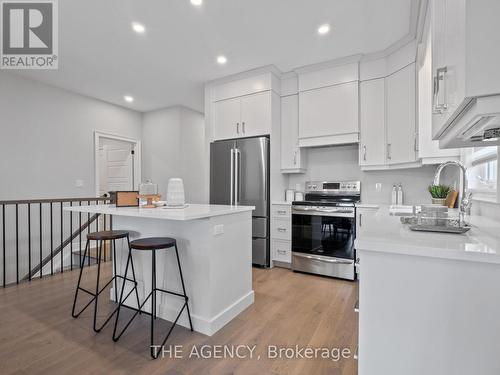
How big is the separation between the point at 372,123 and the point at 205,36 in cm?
222

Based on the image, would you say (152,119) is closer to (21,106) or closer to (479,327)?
(21,106)

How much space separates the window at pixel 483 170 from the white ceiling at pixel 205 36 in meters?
1.48

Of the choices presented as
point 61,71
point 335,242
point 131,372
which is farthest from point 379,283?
point 61,71

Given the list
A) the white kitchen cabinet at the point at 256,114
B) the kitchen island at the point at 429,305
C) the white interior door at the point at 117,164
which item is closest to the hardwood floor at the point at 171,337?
the kitchen island at the point at 429,305

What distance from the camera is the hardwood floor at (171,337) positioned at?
61.9 inches

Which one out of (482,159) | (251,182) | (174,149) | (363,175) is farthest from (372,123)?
(174,149)

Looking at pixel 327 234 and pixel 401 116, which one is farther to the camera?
pixel 327 234

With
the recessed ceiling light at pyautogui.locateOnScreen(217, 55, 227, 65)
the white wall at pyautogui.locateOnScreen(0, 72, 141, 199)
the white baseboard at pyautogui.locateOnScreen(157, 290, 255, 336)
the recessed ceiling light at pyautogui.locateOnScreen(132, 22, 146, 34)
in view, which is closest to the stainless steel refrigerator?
the recessed ceiling light at pyautogui.locateOnScreen(217, 55, 227, 65)

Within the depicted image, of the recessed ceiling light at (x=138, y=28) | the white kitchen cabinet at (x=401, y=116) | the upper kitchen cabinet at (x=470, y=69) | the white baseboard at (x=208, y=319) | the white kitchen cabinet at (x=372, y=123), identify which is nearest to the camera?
the upper kitchen cabinet at (x=470, y=69)

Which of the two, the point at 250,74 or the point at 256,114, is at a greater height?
the point at 250,74

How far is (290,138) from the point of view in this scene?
3740mm

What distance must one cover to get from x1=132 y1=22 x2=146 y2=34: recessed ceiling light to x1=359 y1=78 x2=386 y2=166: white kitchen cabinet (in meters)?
2.61

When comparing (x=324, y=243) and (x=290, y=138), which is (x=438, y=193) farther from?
(x=290, y=138)

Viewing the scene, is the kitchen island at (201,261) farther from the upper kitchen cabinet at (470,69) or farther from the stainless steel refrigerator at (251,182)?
the upper kitchen cabinet at (470,69)
